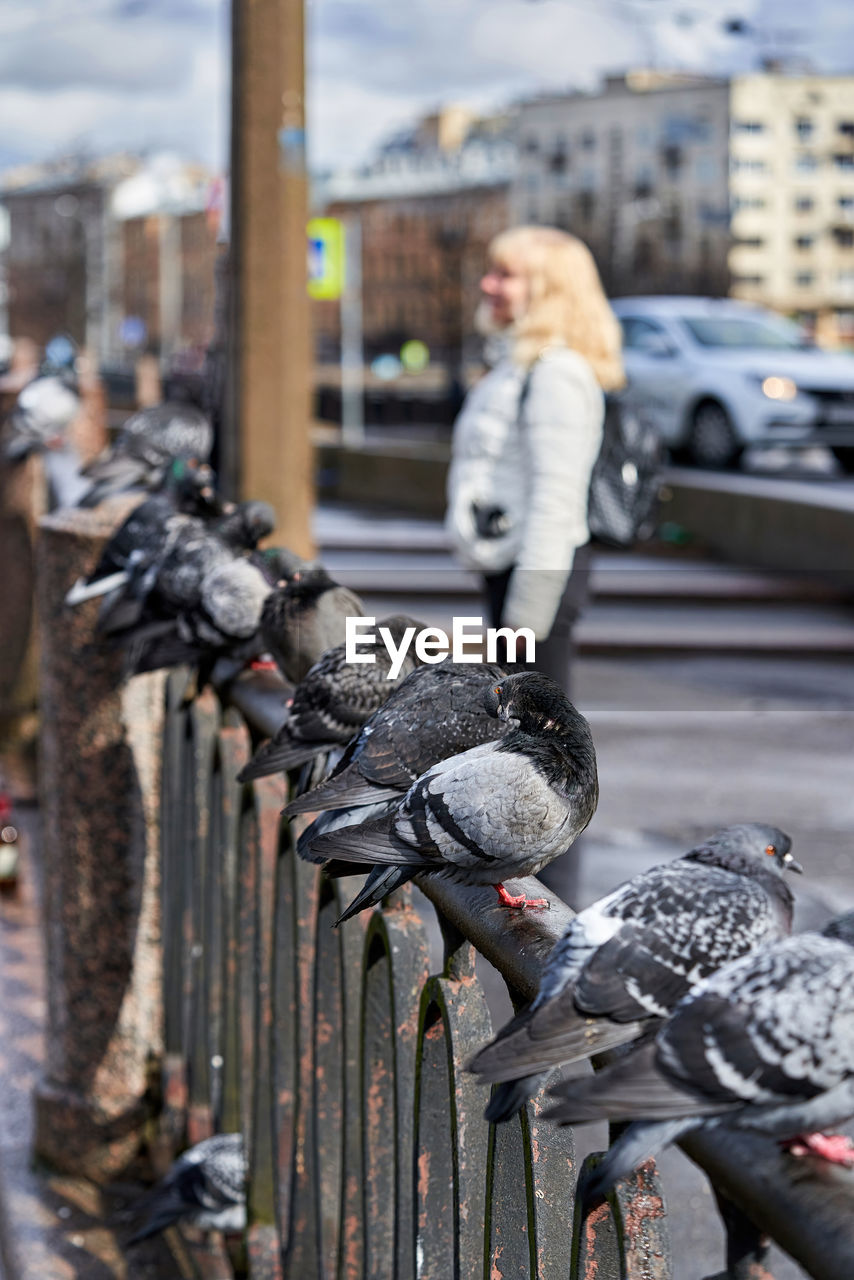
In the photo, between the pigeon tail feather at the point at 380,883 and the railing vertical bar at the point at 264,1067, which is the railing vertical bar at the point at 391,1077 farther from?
the railing vertical bar at the point at 264,1067

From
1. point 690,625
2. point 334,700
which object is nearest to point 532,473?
point 334,700

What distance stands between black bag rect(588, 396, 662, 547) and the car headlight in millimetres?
14313

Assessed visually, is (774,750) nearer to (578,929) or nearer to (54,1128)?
(54,1128)

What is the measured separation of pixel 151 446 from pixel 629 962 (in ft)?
14.1

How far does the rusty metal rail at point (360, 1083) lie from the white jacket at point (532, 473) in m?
1.50

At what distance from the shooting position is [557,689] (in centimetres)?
155

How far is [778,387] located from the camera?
61.6 ft

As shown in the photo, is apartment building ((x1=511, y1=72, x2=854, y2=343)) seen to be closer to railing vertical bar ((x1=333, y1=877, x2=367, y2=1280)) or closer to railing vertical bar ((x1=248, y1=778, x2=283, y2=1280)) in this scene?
railing vertical bar ((x1=248, y1=778, x2=283, y2=1280))

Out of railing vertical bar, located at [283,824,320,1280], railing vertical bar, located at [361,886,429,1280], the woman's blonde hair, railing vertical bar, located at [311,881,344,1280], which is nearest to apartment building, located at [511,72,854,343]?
the woman's blonde hair

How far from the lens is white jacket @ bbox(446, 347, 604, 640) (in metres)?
4.61

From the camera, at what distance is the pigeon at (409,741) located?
1691 millimetres

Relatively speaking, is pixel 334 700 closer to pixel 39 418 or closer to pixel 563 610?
pixel 563 610

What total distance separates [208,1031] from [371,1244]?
1.12 m

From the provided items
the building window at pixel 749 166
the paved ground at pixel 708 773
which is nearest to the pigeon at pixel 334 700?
the paved ground at pixel 708 773
